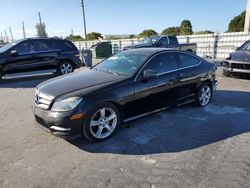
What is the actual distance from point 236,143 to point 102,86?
95.4 inches

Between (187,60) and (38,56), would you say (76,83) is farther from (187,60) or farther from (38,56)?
(38,56)

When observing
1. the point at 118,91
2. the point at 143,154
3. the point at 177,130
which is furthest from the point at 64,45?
the point at 143,154

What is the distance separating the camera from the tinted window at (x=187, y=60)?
5.67 meters

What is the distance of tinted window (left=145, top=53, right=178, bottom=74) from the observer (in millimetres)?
5025

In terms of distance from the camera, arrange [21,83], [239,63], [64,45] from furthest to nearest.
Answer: [64,45]
[21,83]
[239,63]

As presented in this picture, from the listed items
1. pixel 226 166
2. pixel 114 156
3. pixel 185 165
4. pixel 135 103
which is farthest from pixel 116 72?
pixel 226 166

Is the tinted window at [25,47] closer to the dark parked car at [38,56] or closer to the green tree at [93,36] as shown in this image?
the dark parked car at [38,56]

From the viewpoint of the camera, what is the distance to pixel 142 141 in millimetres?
4262

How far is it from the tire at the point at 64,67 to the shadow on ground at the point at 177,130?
6.94 metres

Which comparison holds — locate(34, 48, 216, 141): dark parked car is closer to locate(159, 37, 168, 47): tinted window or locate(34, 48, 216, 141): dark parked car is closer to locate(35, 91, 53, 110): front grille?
locate(35, 91, 53, 110): front grille

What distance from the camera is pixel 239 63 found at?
9289 mm

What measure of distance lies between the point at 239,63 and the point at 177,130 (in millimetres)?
5908

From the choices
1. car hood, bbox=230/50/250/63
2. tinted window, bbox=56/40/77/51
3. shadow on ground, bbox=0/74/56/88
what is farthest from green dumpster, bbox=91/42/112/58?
car hood, bbox=230/50/250/63

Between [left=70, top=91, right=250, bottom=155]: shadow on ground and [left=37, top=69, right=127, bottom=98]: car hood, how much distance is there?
0.90m
